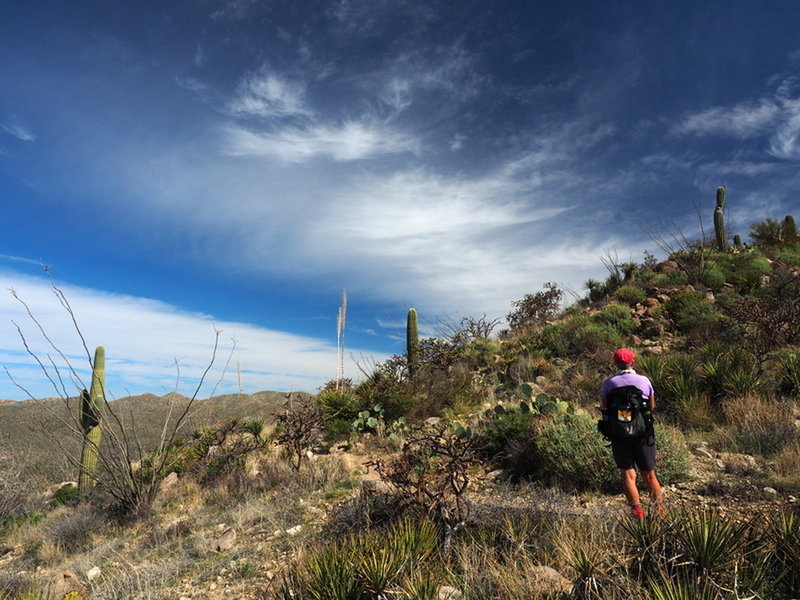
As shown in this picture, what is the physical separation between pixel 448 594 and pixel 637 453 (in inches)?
117

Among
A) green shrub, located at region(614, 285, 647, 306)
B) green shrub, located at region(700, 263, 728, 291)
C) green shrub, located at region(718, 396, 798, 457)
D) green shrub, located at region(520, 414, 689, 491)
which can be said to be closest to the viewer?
green shrub, located at region(520, 414, 689, 491)

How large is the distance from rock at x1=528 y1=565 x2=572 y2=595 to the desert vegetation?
0.02 meters

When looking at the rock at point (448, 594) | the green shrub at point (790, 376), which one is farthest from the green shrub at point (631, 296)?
the rock at point (448, 594)

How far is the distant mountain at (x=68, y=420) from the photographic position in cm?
1541

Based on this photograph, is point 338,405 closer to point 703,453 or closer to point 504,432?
point 504,432

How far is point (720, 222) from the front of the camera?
22.1m

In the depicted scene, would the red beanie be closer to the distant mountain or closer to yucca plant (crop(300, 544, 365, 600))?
yucca plant (crop(300, 544, 365, 600))

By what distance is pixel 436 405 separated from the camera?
11.9 meters

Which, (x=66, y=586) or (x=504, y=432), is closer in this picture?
(x=66, y=586)

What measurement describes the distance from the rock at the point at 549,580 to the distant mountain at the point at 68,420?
10.7 metres

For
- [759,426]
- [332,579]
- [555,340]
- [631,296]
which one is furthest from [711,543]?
[631,296]

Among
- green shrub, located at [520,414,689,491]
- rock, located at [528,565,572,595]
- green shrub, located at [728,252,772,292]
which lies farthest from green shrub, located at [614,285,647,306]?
rock, located at [528,565,572,595]

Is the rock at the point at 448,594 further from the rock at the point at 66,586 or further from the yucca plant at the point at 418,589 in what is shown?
the rock at the point at 66,586

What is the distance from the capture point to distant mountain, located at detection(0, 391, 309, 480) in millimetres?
15414
